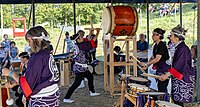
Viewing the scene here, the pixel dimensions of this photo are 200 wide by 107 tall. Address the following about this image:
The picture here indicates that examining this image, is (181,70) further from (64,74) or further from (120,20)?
(64,74)

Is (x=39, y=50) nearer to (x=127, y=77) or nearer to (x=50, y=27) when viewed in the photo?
(x=127, y=77)

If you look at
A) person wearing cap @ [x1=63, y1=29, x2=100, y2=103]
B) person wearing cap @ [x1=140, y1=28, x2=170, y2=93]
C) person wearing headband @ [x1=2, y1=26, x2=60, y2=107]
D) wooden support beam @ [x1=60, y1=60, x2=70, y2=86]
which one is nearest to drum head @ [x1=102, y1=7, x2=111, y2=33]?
person wearing cap @ [x1=63, y1=29, x2=100, y2=103]

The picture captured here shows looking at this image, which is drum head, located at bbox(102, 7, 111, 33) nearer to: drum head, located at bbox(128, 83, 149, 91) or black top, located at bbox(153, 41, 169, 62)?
black top, located at bbox(153, 41, 169, 62)

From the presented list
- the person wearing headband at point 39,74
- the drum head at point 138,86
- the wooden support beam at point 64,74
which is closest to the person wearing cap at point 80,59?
the wooden support beam at point 64,74

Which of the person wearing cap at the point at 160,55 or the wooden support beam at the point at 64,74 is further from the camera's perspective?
the wooden support beam at the point at 64,74

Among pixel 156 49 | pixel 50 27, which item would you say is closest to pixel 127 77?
pixel 156 49

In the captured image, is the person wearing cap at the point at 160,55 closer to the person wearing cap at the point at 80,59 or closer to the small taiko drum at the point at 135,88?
the small taiko drum at the point at 135,88

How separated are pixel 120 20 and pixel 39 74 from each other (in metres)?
3.26

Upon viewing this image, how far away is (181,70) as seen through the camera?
3883mm

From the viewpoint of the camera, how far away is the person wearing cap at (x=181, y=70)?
3873 millimetres

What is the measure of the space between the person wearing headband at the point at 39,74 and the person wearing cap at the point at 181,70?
157 cm

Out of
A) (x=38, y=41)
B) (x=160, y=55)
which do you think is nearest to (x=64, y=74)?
(x=160, y=55)

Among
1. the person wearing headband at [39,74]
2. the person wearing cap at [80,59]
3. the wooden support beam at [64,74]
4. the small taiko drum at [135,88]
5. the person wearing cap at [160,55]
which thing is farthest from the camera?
the wooden support beam at [64,74]

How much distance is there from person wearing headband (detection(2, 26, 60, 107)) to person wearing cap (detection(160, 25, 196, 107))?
1565mm
